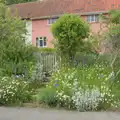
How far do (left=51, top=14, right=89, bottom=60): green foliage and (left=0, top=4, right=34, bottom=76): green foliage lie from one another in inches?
62.9

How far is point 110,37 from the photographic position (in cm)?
1320

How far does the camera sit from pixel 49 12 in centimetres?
4025

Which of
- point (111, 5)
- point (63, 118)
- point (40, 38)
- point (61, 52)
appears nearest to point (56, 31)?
point (61, 52)

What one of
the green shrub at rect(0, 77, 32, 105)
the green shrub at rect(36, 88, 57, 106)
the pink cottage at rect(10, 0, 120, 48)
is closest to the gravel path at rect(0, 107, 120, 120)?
the green shrub at rect(36, 88, 57, 106)

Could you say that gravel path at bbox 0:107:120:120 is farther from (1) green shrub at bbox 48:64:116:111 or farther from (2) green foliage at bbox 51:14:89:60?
(2) green foliage at bbox 51:14:89:60

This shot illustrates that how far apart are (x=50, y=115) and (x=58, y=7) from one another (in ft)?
106

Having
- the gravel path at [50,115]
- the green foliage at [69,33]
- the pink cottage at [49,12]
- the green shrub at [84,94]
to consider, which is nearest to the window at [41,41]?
the pink cottage at [49,12]

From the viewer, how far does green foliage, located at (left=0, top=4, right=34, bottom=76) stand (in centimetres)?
1464

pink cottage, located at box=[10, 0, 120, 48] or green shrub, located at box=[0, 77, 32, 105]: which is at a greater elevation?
pink cottage, located at box=[10, 0, 120, 48]

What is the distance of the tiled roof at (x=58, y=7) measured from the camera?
124 feet

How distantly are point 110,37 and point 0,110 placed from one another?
19.3 ft

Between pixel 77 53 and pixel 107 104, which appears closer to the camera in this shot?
pixel 107 104

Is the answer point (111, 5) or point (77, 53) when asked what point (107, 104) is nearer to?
point (77, 53)

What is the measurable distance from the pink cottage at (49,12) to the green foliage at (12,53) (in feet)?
66.4
